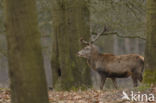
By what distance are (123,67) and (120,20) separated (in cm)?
210

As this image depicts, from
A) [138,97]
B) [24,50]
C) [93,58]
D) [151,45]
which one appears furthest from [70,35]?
[24,50]

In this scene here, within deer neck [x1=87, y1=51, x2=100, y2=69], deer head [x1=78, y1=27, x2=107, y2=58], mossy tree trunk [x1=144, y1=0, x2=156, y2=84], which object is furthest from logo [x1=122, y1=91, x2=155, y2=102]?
deer neck [x1=87, y1=51, x2=100, y2=69]

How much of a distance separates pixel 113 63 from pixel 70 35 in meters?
2.06

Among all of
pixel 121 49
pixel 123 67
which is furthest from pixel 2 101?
pixel 121 49

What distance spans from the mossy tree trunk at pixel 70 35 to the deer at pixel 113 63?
0.98ft

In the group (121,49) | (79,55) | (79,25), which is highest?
(79,25)

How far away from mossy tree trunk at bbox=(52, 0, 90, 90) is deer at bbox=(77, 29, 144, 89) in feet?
0.98

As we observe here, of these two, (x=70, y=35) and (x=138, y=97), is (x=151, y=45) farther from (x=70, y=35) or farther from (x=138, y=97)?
(x=70, y=35)

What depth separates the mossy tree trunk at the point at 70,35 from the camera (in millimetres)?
11117

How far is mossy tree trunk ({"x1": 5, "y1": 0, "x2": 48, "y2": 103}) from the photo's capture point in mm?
5676

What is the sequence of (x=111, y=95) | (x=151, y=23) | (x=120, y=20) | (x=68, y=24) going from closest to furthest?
1. (x=111, y=95)
2. (x=151, y=23)
3. (x=68, y=24)
4. (x=120, y=20)

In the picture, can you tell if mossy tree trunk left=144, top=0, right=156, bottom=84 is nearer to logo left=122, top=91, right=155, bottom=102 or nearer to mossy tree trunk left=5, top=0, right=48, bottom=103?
logo left=122, top=91, right=155, bottom=102

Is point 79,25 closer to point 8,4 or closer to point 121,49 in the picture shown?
point 8,4

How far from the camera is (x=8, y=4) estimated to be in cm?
575
